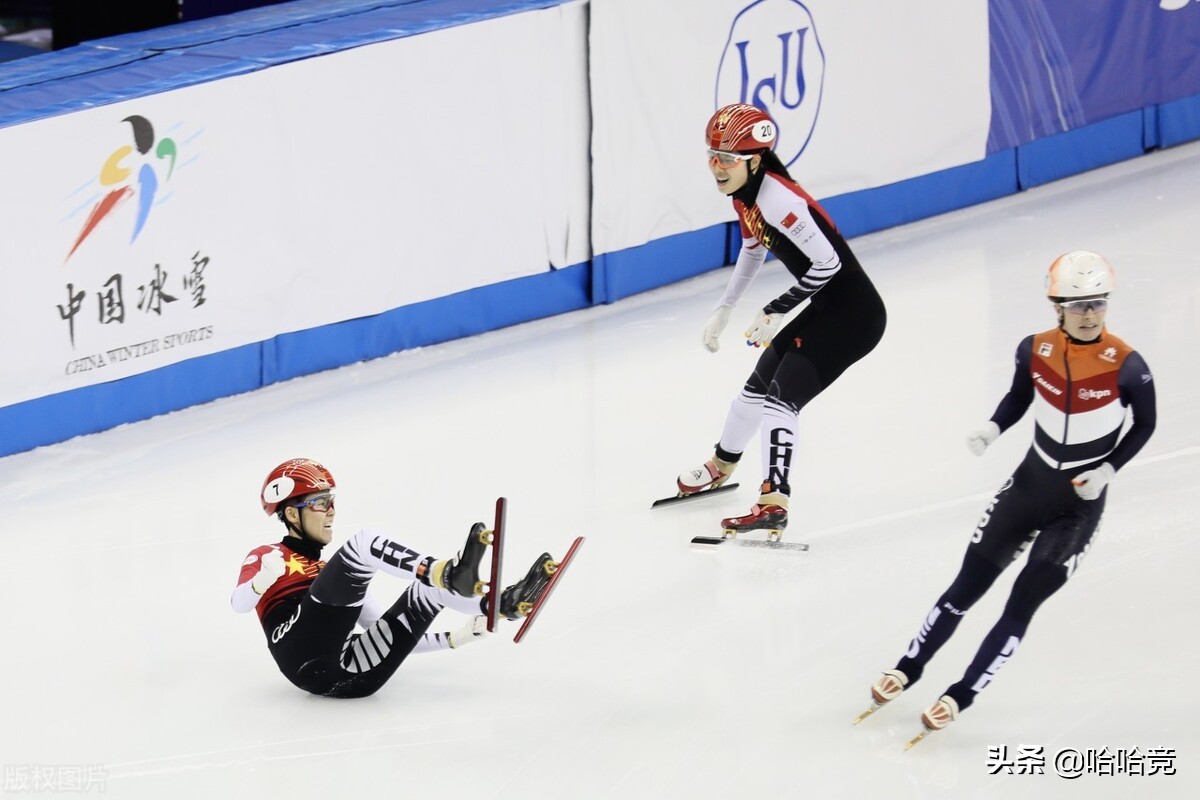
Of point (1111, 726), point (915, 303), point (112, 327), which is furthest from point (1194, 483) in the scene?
point (112, 327)

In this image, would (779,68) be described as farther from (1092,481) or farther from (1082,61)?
(1092,481)

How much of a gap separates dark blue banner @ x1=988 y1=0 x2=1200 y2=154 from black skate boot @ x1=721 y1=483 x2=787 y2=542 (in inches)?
204

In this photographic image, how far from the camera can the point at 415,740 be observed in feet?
14.6

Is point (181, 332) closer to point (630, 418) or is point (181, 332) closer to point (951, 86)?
point (630, 418)

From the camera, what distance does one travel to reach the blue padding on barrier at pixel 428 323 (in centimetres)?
778

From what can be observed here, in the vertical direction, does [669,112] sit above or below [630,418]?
above

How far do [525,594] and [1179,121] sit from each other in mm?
8098

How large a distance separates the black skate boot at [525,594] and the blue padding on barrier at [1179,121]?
7.86 metres

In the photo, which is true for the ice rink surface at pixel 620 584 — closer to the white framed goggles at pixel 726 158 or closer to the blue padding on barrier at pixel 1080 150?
the white framed goggles at pixel 726 158

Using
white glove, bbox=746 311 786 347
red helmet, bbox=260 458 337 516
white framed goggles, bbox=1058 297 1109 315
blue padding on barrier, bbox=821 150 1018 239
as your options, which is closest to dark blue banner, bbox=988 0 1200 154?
blue padding on barrier, bbox=821 150 1018 239

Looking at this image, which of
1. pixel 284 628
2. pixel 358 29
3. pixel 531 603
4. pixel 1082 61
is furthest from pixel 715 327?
pixel 1082 61

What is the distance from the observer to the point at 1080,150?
10.7 meters

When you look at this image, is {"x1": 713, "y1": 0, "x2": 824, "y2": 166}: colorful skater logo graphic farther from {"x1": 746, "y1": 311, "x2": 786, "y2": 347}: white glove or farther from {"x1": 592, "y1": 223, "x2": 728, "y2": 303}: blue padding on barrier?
{"x1": 746, "y1": 311, "x2": 786, "y2": 347}: white glove

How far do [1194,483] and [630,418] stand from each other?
2.18 metres
